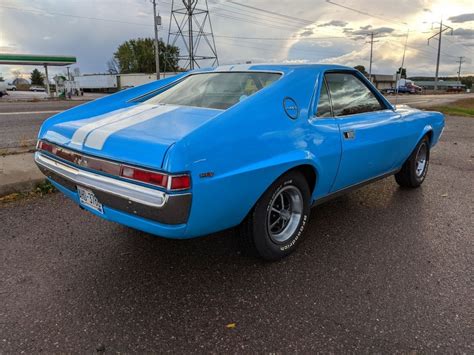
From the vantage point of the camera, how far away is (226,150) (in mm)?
2275

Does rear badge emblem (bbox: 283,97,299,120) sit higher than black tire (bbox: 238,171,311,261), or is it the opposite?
rear badge emblem (bbox: 283,97,299,120)

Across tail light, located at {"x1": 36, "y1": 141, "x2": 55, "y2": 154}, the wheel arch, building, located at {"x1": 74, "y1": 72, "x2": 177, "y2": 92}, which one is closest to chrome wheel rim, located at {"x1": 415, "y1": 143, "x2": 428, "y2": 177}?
the wheel arch

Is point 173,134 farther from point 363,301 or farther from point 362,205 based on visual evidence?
point 362,205

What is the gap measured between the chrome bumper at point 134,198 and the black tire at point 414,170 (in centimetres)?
346

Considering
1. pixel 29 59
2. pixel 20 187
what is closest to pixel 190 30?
pixel 29 59

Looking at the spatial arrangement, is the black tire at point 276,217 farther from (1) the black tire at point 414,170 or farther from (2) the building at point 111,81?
(2) the building at point 111,81

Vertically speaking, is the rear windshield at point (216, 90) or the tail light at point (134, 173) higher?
the rear windshield at point (216, 90)

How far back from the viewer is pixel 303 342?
211 centimetres

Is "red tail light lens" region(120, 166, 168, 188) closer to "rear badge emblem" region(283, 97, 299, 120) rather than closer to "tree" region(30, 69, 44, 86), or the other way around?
"rear badge emblem" region(283, 97, 299, 120)

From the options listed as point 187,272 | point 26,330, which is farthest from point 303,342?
point 26,330

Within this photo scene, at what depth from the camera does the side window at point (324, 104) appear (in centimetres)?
307

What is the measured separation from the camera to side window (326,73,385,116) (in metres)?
3.31

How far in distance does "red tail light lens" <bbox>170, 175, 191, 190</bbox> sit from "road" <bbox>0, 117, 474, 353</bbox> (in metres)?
0.82

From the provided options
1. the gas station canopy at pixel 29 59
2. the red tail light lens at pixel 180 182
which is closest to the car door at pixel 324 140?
the red tail light lens at pixel 180 182
